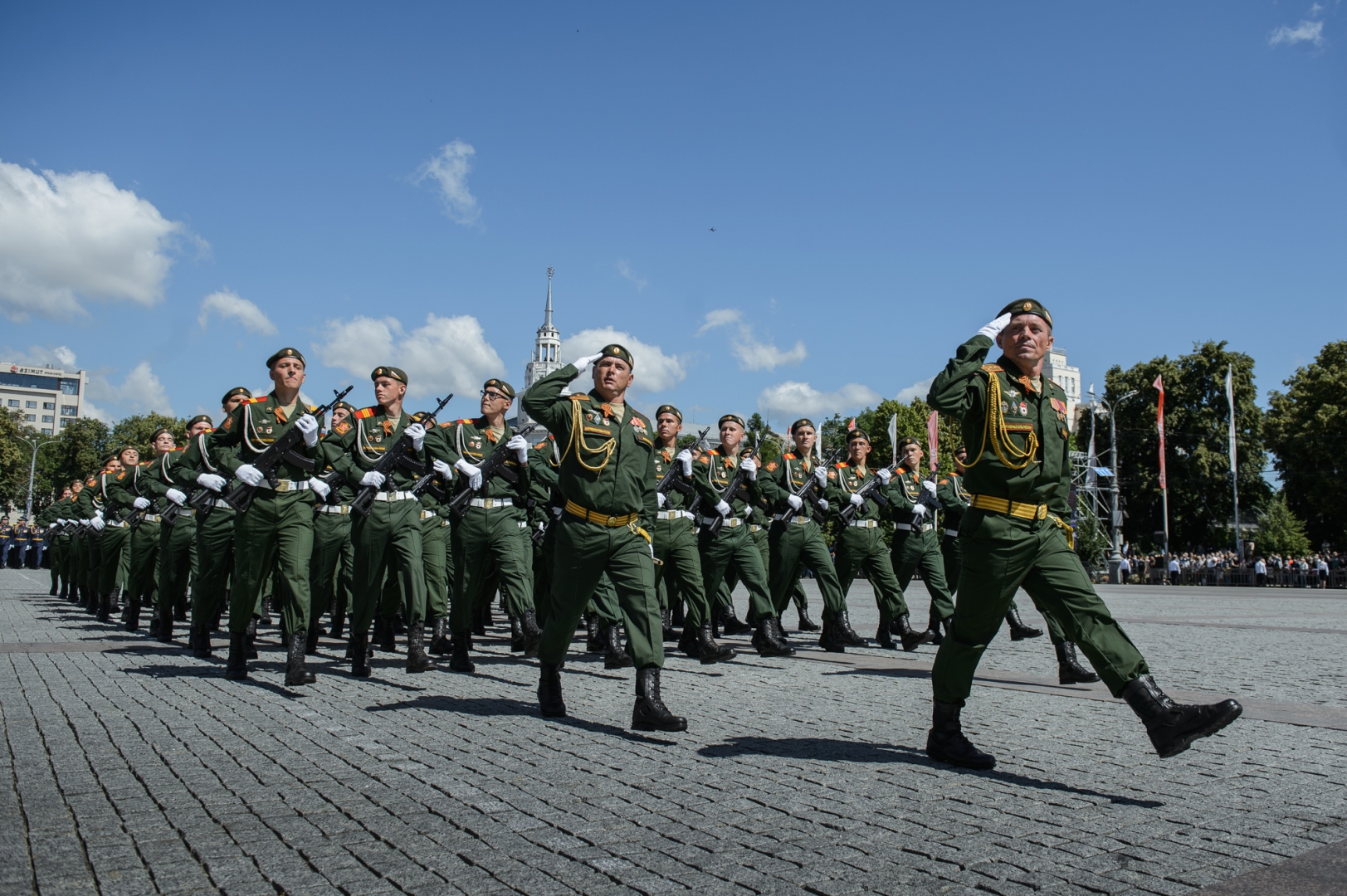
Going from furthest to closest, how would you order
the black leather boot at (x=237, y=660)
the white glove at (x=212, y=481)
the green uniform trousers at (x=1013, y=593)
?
the white glove at (x=212, y=481) → the black leather boot at (x=237, y=660) → the green uniform trousers at (x=1013, y=593)

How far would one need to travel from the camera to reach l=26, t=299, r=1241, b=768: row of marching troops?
508 centimetres

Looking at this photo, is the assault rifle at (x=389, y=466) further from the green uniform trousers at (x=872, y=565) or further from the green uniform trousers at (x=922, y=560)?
the green uniform trousers at (x=922, y=560)

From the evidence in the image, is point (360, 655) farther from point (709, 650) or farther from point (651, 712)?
point (651, 712)

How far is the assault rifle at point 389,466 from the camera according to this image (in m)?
8.52

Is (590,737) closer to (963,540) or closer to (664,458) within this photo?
(963,540)

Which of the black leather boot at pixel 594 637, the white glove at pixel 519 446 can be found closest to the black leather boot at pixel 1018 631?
the black leather boot at pixel 594 637

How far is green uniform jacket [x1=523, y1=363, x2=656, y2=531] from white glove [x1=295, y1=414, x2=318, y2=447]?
8.13ft

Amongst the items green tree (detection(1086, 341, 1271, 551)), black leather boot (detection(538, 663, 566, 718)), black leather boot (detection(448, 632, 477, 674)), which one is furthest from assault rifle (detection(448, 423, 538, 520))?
green tree (detection(1086, 341, 1271, 551))

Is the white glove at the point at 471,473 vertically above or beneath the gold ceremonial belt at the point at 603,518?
above

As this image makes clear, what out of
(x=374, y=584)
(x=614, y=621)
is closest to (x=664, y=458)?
(x=614, y=621)

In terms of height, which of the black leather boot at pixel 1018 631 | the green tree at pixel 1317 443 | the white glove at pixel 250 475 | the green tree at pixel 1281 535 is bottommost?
the black leather boot at pixel 1018 631

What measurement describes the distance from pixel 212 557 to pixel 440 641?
7.88 feet

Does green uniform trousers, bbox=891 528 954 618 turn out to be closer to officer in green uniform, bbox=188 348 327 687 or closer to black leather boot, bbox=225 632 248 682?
officer in green uniform, bbox=188 348 327 687

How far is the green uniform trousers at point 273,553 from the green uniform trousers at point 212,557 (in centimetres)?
127
